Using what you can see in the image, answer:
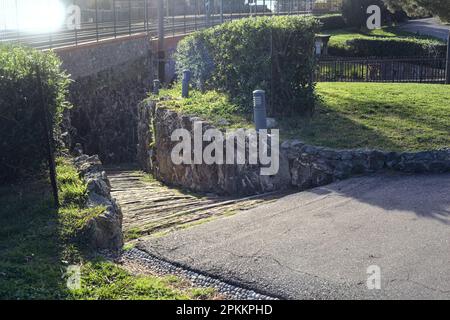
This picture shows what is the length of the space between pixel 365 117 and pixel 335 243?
4755 mm

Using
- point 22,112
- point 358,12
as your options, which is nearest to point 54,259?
point 22,112

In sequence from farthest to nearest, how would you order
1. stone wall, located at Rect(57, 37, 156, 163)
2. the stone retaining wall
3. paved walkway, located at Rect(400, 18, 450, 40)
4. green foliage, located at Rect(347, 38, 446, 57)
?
1. paved walkway, located at Rect(400, 18, 450, 40)
2. green foliage, located at Rect(347, 38, 446, 57)
3. stone wall, located at Rect(57, 37, 156, 163)
4. the stone retaining wall

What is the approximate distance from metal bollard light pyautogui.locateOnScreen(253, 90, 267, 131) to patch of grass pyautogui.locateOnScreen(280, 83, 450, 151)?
1.18ft

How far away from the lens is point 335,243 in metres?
6.04

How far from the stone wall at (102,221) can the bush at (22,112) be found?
2.36 ft

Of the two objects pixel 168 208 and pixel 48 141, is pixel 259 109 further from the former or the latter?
pixel 48 141

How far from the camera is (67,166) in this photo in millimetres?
8195

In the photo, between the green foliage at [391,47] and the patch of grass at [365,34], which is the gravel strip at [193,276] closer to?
the green foliage at [391,47]

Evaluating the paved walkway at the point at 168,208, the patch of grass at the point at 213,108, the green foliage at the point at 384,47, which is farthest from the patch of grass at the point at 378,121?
the green foliage at the point at 384,47

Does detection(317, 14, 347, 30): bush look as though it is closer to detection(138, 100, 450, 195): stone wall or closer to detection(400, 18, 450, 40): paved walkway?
detection(400, 18, 450, 40): paved walkway

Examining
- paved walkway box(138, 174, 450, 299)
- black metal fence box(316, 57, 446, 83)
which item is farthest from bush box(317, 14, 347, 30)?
paved walkway box(138, 174, 450, 299)

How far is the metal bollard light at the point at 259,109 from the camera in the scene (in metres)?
9.60

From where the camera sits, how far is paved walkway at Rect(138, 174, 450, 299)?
5.12m

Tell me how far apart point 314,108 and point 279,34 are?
141 centimetres
